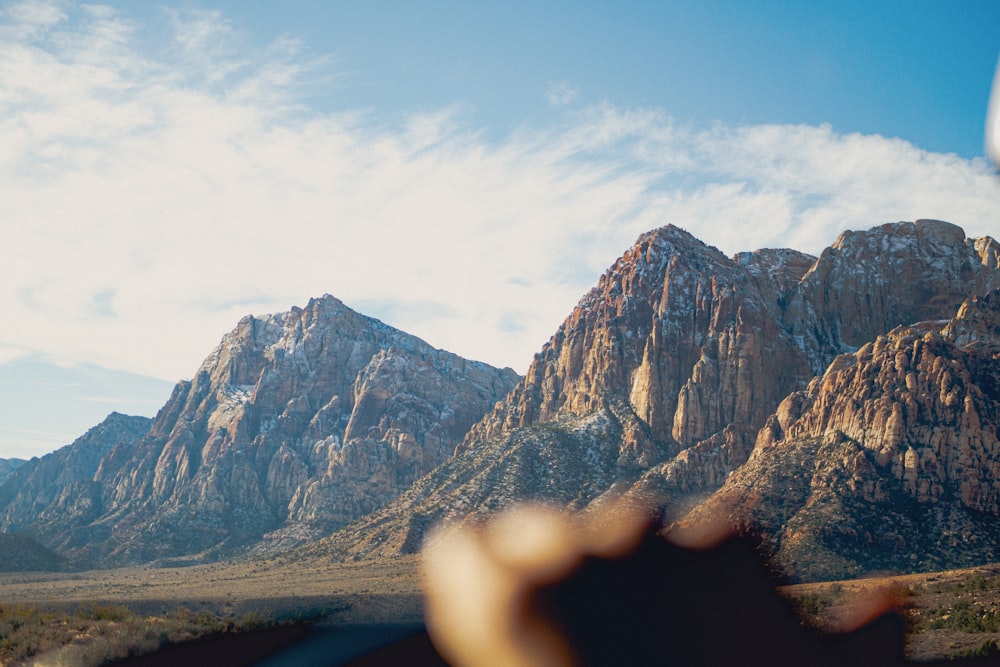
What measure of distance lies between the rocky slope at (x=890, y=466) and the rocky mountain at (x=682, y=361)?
16995 millimetres

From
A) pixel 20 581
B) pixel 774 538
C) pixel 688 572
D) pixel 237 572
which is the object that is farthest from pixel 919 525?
pixel 20 581

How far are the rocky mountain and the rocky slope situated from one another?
17.0 metres

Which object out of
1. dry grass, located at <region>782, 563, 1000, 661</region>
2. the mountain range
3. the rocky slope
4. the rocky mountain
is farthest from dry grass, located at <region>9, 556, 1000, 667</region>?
the rocky mountain

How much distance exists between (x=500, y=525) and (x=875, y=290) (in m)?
87.0

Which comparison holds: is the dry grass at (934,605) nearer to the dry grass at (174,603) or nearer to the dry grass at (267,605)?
the dry grass at (267,605)

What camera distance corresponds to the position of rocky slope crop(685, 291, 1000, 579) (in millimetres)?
111750

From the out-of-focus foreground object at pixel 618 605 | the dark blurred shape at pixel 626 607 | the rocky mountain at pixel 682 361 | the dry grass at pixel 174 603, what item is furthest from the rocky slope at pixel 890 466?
the dry grass at pixel 174 603

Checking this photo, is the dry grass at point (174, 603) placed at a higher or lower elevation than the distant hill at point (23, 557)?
lower

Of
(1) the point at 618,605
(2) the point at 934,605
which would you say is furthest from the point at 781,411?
(2) the point at 934,605

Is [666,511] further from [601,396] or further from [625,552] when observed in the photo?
[601,396]

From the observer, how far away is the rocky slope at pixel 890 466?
112m

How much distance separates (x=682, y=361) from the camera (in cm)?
17475

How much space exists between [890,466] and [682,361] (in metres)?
55.2

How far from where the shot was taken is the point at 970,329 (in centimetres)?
13900
